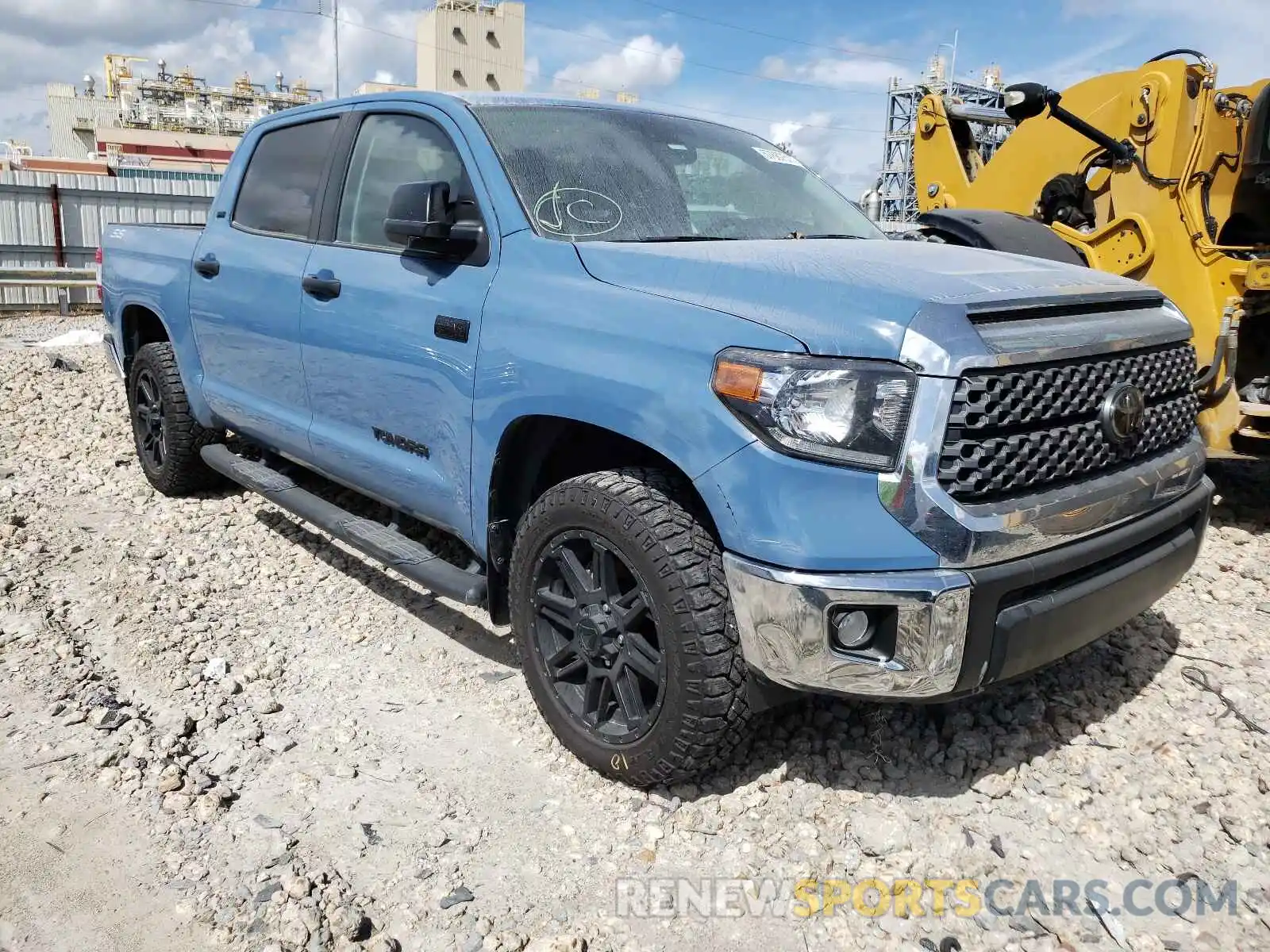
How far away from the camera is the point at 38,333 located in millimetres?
13242

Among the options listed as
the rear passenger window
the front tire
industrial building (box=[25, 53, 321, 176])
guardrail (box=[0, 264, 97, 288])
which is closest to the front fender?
the front tire

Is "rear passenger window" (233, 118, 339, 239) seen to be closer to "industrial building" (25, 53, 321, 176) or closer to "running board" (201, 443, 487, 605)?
"running board" (201, 443, 487, 605)

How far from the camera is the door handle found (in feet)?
12.3

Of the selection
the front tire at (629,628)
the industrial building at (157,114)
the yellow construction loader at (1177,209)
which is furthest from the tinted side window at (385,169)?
the industrial building at (157,114)

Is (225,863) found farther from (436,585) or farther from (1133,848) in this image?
(1133,848)

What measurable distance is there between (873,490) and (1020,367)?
0.50 meters

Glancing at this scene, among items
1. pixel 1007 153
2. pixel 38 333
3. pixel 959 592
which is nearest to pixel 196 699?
pixel 959 592

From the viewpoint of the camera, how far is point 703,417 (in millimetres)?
2424

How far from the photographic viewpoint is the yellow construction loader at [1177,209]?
17.4 ft

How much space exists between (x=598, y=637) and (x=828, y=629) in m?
0.75

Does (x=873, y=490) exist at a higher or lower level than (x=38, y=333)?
higher

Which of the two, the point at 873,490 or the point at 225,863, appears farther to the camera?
the point at 225,863

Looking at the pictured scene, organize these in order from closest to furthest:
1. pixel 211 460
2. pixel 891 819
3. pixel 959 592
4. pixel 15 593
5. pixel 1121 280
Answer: pixel 959 592, pixel 891 819, pixel 1121 280, pixel 15 593, pixel 211 460

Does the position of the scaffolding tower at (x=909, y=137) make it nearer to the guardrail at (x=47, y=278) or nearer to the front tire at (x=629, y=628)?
the front tire at (x=629, y=628)
